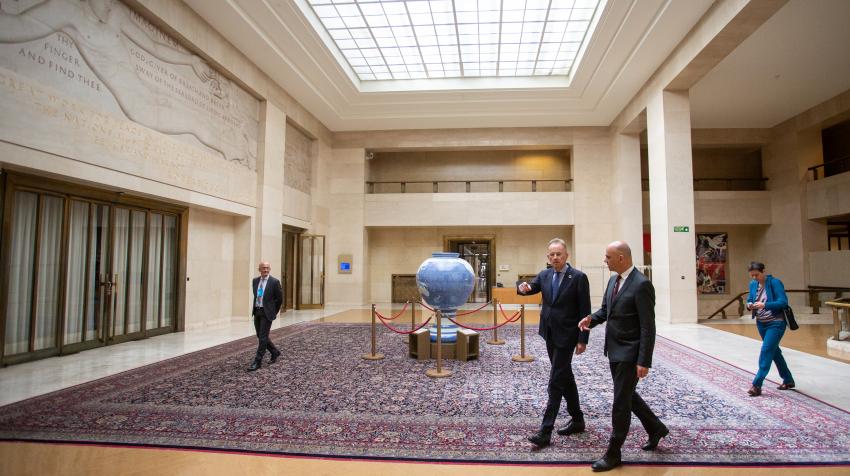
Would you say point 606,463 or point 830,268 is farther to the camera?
point 830,268

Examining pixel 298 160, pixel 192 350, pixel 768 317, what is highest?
pixel 298 160

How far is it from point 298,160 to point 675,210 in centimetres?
1229

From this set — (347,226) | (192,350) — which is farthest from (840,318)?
(347,226)

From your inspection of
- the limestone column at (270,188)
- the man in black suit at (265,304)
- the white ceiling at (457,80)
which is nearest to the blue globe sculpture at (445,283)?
the man in black suit at (265,304)

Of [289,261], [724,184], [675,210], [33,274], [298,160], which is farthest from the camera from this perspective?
[724,184]

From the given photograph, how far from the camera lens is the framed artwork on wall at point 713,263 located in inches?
725

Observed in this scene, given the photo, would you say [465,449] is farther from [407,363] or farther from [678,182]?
[678,182]

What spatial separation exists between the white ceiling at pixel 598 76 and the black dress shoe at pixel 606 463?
10.1 m

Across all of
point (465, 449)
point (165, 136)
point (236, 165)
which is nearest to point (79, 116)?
point (165, 136)

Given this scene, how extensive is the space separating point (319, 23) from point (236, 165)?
14.2 feet

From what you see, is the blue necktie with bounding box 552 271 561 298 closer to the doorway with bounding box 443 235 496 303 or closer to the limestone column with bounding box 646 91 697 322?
the limestone column with bounding box 646 91 697 322

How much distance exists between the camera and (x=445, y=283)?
288 inches

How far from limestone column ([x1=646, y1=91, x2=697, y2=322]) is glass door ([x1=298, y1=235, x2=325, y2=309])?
442 inches

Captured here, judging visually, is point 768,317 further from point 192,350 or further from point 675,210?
point 192,350
